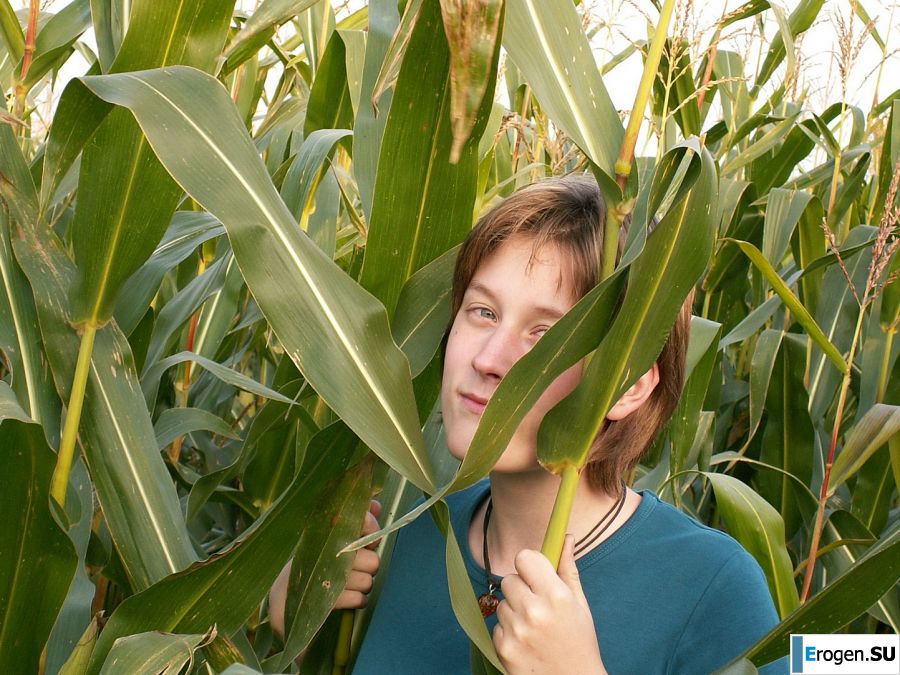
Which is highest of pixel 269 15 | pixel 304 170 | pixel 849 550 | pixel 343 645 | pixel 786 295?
pixel 269 15

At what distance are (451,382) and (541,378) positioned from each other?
0.82 ft

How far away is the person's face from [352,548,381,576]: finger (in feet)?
0.71

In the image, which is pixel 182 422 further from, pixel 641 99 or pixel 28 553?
pixel 641 99

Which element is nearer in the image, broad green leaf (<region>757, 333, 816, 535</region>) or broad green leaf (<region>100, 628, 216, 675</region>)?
broad green leaf (<region>100, 628, 216, 675</region>)

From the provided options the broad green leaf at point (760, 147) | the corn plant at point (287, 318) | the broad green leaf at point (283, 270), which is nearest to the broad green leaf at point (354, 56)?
the corn plant at point (287, 318)

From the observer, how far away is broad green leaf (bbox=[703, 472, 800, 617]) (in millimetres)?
1309

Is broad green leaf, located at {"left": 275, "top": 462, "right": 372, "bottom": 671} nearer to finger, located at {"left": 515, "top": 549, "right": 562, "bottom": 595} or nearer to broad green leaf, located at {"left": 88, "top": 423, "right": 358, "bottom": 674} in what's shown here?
broad green leaf, located at {"left": 88, "top": 423, "right": 358, "bottom": 674}

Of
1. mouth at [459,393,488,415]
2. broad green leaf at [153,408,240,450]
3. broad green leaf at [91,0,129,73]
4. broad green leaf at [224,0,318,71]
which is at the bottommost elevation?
broad green leaf at [153,408,240,450]

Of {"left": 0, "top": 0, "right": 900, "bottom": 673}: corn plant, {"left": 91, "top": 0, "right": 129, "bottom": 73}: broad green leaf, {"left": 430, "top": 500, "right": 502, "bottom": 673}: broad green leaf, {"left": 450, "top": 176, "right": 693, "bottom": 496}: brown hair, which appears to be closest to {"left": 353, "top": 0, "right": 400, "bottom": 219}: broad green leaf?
{"left": 0, "top": 0, "right": 900, "bottom": 673}: corn plant

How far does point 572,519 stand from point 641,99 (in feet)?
1.61

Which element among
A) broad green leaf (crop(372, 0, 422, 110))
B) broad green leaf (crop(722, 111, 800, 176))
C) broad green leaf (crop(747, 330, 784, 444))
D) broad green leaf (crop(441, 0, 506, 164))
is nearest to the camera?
broad green leaf (crop(441, 0, 506, 164))

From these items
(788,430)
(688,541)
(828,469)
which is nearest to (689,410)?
(828,469)

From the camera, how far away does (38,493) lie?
84cm

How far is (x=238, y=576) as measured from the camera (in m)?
0.91
